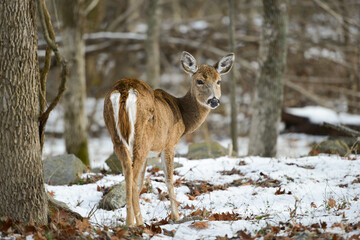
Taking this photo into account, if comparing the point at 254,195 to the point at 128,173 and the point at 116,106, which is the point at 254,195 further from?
the point at 116,106

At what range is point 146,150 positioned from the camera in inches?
177

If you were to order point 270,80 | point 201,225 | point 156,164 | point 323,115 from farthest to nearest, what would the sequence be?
1. point 323,115
2. point 270,80
3. point 156,164
4. point 201,225

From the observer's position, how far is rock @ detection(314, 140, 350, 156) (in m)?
8.33

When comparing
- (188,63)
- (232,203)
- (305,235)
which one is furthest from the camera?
(188,63)

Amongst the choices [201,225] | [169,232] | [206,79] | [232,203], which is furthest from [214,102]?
[169,232]

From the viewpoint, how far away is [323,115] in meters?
12.7

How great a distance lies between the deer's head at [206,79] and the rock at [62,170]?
7.84 feet

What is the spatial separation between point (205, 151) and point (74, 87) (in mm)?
3589

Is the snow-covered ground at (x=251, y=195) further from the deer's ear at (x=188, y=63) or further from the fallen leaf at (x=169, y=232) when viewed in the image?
the deer's ear at (x=188, y=63)

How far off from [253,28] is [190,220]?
11.2 meters

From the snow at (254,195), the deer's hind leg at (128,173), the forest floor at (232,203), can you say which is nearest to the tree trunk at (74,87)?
the forest floor at (232,203)

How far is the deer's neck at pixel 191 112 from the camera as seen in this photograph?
19.3ft

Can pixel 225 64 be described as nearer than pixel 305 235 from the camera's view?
No

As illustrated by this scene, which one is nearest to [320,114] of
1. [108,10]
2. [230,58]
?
[230,58]
